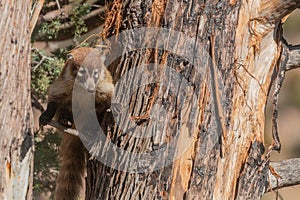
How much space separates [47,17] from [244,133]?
8.66 ft

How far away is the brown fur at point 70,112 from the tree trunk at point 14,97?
0.66 m

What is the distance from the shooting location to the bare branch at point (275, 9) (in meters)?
3.10

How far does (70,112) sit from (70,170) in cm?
33

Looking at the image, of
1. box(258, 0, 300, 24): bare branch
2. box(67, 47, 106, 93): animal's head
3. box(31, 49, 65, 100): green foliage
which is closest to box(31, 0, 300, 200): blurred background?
box(31, 49, 65, 100): green foliage

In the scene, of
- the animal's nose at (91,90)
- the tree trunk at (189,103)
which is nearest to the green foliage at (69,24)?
the animal's nose at (91,90)

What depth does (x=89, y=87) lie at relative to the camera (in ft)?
12.3

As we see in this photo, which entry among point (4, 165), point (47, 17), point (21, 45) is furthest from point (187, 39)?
point (47, 17)

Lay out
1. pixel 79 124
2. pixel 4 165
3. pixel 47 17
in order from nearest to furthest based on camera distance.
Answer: pixel 4 165, pixel 79 124, pixel 47 17

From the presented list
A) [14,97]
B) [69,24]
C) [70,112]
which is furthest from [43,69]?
[14,97]

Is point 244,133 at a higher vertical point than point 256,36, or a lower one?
lower

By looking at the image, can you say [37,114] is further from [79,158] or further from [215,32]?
[215,32]

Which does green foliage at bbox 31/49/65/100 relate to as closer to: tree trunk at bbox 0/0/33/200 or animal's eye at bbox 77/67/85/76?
animal's eye at bbox 77/67/85/76

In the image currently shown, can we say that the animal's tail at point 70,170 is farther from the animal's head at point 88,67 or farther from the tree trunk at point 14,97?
the tree trunk at point 14,97

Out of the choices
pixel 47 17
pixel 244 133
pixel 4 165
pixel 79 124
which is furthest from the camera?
pixel 47 17
